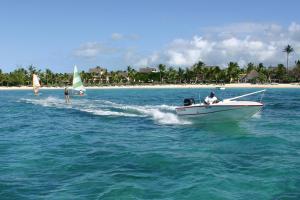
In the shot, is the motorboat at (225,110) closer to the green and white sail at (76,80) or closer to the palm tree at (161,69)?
the green and white sail at (76,80)

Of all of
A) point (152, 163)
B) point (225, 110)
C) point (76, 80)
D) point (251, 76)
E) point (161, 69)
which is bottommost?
point (152, 163)

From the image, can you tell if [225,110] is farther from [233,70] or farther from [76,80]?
[233,70]

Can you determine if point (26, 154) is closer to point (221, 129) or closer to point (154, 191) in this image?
point (154, 191)

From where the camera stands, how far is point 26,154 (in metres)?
18.7

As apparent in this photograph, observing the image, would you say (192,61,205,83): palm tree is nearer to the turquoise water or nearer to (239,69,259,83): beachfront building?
(239,69,259,83): beachfront building

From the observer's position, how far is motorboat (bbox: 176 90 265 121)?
88.3 feet

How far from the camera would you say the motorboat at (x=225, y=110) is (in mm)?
26922

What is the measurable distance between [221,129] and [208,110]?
199 centimetres

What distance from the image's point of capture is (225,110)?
27.4 m

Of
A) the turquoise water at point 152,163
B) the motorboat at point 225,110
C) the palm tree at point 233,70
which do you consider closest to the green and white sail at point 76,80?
the turquoise water at point 152,163

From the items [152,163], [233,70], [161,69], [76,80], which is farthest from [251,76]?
[152,163]

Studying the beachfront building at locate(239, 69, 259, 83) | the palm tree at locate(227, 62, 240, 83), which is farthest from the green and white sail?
the beachfront building at locate(239, 69, 259, 83)

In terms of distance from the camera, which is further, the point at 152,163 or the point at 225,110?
the point at 225,110

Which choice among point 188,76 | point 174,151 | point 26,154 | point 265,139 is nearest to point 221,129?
point 265,139
